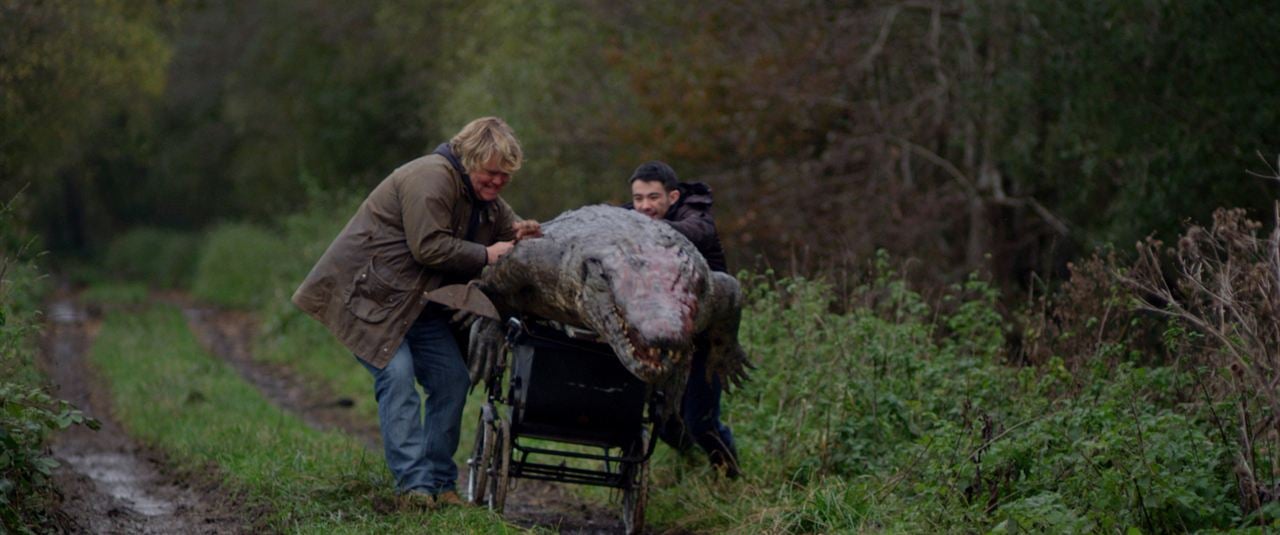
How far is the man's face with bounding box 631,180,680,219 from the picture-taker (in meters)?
7.93

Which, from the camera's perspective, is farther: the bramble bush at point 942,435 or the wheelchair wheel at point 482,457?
the wheelchair wheel at point 482,457

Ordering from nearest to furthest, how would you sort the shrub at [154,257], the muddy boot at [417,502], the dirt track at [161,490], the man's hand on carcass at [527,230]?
1. the man's hand on carcass at [527,230]
2. the muddy boot at [417,502]
3. the dirt track at [161,490]
4. the shrub at [154,257]

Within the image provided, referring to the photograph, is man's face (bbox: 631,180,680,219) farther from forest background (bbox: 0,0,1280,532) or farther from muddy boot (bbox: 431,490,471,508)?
A: muddy boot (bbox: 431,490,471,508)

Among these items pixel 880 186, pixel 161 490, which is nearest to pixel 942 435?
pixel 161 490

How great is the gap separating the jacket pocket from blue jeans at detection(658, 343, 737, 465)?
1693 mm

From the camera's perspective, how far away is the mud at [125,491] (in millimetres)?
7316

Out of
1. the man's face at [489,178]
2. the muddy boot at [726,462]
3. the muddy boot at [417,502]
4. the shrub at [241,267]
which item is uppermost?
the man's face at [489,178]

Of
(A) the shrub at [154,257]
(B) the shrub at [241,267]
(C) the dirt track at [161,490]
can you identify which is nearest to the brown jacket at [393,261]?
(C) the dirt track at [161,490]

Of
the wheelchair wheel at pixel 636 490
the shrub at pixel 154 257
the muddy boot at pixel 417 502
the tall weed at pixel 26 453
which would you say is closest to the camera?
the tall weed at pixel 26 453

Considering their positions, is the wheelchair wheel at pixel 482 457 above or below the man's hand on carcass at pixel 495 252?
below

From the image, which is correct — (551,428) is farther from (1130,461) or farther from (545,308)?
(1130,461)

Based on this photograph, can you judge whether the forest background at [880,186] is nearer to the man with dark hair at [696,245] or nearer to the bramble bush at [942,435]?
the bramble bush at [942,435]

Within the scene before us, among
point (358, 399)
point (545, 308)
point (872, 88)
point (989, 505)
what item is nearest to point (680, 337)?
point (545, 308)

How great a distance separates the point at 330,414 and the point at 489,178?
6.32 metres
